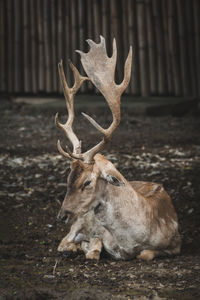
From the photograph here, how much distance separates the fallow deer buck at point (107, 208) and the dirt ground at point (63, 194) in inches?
5.3

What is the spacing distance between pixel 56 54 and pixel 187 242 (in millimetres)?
7812

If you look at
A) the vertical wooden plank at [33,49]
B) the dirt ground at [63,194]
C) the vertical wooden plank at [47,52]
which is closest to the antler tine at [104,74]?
the dirt ground at [63,194]

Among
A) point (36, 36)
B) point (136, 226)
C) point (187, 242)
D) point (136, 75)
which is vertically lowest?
point (187, 242)

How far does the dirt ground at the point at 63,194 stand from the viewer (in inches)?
179

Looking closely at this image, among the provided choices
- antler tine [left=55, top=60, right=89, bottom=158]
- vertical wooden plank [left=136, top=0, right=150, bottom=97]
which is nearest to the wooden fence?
vertical wooden plank [left=136, top=0, right=150, bottom=97]

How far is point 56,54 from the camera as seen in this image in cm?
1290

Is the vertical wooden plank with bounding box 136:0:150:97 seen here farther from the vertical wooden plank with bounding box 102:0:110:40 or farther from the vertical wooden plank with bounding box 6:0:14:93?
the vertical wooden plank with bounding box 6:0:14:93

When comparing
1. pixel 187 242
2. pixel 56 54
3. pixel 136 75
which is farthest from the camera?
pixel 56 54

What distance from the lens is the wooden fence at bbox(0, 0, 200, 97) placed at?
463 inches

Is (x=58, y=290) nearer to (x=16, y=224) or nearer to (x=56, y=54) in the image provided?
(x=16, y=224)

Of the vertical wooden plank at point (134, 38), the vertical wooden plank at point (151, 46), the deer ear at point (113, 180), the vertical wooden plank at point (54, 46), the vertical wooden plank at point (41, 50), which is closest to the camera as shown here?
the deer ear at point (113, 180)

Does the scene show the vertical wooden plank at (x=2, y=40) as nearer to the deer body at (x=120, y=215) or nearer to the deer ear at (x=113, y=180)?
the deer body at (x=120, y=215)

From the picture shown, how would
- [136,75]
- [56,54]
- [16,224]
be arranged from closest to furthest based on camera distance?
[16,224]
[136,75]
[56,54]

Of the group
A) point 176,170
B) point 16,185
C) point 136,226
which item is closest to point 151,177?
point 176,170
